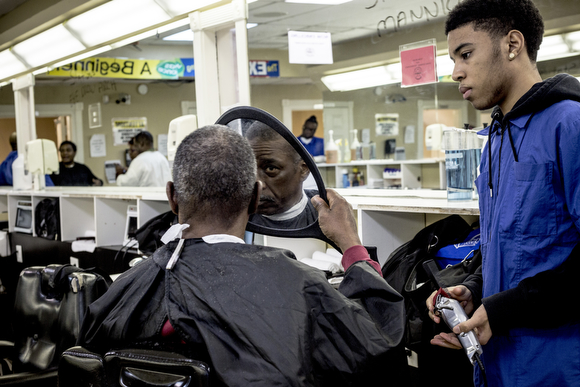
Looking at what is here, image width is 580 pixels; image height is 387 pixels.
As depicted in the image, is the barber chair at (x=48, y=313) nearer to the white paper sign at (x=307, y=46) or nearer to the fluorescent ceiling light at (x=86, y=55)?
the white paper sign at (x=307, y=46)

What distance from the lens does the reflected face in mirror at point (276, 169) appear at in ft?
4.37

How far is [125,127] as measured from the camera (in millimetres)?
8219

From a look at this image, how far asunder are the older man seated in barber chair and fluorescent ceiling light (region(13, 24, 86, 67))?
3.21m

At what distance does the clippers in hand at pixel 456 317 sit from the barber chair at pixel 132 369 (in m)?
0.54

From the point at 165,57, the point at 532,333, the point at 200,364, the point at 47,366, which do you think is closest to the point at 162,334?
the point at 200,364

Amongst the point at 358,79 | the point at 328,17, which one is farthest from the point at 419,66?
the point at 358,79

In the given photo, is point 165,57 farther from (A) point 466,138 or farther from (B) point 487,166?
(B) point 487,166

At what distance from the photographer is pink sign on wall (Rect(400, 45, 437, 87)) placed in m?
2.54

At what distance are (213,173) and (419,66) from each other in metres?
1.73

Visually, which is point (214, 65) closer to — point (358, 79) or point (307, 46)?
point (307, 46)

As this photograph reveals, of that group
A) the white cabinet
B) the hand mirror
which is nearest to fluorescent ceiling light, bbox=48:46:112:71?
the white cabinet

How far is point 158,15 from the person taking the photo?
306 cm

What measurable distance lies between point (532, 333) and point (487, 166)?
38 cm

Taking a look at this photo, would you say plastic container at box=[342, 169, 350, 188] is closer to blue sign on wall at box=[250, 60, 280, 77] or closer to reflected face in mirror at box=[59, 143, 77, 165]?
blue sign on wall at box=[250, 60, 280, 77]
